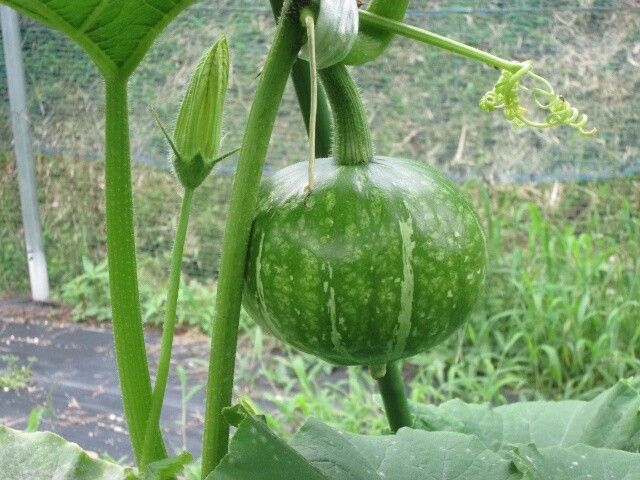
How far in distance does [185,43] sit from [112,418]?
1730 millimetres

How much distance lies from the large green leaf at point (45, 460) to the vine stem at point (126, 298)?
0.32 ft

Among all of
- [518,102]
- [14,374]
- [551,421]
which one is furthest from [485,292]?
[518,102]

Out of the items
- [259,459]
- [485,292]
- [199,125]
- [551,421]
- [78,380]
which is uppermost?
[199,125]

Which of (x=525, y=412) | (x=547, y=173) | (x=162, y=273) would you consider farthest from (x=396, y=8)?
(x=162, y=273)

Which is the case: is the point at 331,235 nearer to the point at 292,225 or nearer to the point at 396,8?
the point at 292,225

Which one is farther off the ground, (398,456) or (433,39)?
(433,39)

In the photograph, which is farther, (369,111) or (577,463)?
(369,111)

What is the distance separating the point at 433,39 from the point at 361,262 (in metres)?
0.18

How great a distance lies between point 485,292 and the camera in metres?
3.07

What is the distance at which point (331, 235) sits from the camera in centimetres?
71

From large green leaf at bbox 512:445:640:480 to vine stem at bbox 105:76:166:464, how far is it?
0.33 meters

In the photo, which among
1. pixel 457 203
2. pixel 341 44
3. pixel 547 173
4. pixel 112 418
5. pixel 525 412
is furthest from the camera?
pixel 547 173

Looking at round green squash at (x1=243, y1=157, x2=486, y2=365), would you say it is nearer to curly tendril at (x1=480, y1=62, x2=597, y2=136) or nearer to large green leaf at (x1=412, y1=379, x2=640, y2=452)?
curly tendril at (x1=480, y1=62, x2=597, y2=136)

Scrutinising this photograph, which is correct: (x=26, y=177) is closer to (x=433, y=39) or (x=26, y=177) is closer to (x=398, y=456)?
(x=398, y=456)
